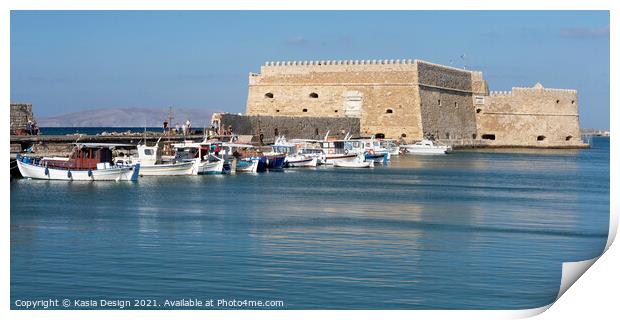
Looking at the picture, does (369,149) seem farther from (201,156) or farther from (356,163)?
(201,156)

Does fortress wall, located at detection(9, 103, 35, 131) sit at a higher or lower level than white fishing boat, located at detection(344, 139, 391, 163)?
higher

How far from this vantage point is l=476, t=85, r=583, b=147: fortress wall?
39.9 m

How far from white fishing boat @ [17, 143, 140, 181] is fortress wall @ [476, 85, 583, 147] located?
74.8 ft

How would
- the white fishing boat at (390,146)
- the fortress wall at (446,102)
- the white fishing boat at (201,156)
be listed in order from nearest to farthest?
the white fishing boat at (201,156) < the white fishing boat at (390,146) < the fortress wall at (446,102)

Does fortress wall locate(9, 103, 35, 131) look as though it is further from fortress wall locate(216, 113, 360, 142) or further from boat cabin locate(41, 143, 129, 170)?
fortress wall locate(216, 113, 360, 142)

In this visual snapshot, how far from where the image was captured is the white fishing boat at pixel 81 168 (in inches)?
755

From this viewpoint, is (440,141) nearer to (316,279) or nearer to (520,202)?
(520,202)

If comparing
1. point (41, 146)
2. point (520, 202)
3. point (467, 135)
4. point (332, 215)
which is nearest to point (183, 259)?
point (332, 215)

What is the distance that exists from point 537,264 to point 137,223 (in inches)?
213

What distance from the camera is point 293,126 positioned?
32.8m

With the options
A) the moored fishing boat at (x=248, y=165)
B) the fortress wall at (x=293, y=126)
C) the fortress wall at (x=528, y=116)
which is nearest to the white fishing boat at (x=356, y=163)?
the fortress wall at (x=293, y=126)

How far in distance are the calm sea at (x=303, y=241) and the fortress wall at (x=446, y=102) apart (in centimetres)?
1426

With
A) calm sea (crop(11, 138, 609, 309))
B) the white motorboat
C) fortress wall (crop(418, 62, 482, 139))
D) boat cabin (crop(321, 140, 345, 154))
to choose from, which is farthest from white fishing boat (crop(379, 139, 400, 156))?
calm sea (crop(11, 138, 609, 309))

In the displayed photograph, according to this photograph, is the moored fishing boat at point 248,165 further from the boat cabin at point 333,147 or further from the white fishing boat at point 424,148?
the white fishing boat at point 424,148
